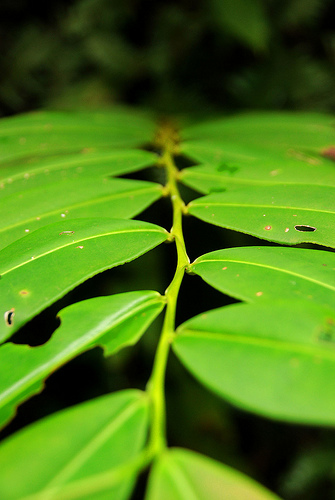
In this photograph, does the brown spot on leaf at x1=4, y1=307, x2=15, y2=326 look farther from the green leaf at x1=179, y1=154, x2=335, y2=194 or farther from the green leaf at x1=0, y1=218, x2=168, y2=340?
the green leaf at x1=179, y1=154, x2=335, y2=194

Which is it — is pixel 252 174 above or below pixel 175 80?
below

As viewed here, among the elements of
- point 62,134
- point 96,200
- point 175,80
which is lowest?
point 96,200

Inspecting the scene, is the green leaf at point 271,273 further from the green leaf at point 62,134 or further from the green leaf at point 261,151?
the green leaf at point 62,134

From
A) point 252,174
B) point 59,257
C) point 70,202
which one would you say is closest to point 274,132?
point 252,174

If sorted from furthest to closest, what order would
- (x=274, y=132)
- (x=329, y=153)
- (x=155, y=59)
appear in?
(x=155, y=59) → (x=274, y=132) → (x=329, y=153)

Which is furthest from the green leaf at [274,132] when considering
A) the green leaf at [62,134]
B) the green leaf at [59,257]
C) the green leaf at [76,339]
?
the green leaf at [76,339]

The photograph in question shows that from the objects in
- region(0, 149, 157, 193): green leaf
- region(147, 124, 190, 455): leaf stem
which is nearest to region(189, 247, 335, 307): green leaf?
region(147, 124, 190, 455): leaf stem

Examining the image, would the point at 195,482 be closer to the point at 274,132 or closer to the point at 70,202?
the point at 70,202
